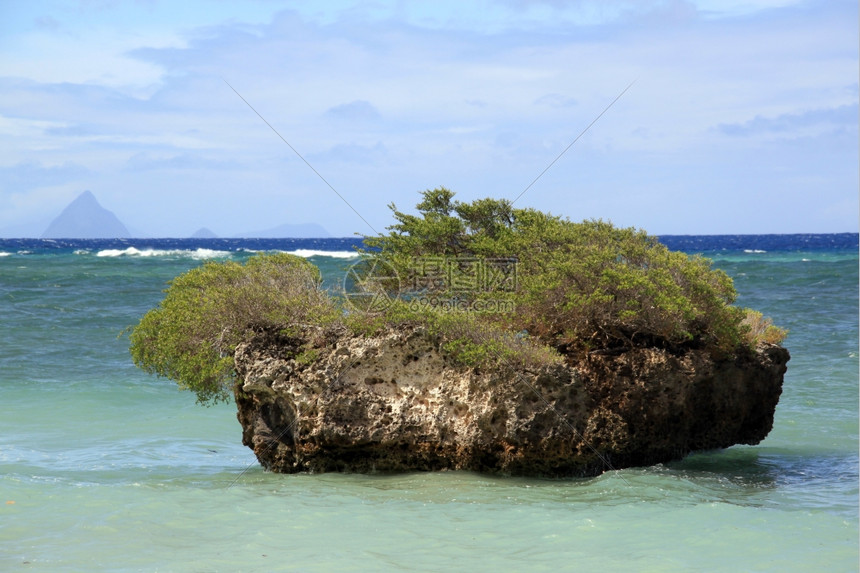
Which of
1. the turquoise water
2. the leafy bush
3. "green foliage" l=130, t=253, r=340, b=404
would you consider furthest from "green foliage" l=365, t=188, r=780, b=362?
the turquoise water

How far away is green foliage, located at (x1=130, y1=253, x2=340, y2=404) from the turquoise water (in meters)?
1.46

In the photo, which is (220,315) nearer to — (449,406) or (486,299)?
(449,406)

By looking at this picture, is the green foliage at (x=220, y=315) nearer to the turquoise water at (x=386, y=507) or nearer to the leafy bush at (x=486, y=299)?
the leafy bush at (x=486, y=299)

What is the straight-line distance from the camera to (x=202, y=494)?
32.0 feet

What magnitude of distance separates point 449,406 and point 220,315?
337 cm

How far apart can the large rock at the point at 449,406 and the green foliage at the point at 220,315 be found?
394mm

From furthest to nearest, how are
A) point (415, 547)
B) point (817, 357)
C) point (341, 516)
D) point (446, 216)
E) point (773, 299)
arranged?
point (773, 299)
point (817, 357)
point (446, 216)
point (341, 516)
point (415, 547)

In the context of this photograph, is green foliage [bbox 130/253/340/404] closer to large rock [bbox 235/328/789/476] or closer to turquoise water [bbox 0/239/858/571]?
large rock [bbox 235/328/789/476]

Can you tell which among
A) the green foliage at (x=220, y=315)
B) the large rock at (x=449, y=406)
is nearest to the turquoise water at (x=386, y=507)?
the large rock at (x=449, y=406)

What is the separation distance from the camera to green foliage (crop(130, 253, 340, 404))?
1118cm

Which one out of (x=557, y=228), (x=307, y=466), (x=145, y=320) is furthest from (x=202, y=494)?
(x=557, y=228)

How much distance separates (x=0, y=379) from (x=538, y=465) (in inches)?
542

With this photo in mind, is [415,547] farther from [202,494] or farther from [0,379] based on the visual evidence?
[0,379]

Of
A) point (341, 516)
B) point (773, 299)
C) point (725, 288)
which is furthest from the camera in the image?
point (773, 299)
